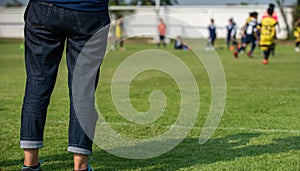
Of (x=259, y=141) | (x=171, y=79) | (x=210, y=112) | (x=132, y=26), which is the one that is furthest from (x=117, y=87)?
(x=132, y=26)

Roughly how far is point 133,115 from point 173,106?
1.26m

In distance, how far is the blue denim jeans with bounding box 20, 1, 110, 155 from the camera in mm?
4130

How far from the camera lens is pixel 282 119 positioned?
808 cm

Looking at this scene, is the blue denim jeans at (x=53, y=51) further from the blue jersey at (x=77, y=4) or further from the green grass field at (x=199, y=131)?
the green grass field at (x=199, y=131)

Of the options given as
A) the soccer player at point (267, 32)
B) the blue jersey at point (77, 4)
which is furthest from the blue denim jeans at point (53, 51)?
the soccer player at point (267, 32)

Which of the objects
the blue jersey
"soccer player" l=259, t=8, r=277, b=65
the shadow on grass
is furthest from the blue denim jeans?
"soccer player" l=259, t=8, r=277, b=65

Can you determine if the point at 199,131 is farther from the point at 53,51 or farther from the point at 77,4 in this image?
the point at 77,4

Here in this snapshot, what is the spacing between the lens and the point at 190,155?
5605 millimetres

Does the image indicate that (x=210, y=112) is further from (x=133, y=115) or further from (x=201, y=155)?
(x=201, y=155)

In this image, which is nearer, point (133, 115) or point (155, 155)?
point (155, 155)

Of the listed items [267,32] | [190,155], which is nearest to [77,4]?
[190,155]

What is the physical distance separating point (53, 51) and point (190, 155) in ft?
6.32

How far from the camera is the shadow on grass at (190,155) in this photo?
512 cm

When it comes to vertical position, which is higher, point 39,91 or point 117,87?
point 39,91
